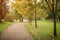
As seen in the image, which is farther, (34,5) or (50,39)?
(34,5)

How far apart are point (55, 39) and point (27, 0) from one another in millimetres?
12728

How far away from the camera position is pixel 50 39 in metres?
14.3

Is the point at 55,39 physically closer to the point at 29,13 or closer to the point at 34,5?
the point at 34,5

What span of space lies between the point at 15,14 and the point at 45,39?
2307 inches

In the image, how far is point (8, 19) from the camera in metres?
60.1

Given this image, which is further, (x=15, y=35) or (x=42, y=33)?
(x=42, y=33)

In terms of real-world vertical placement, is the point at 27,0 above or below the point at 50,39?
above

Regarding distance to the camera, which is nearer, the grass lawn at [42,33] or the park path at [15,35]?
the park path at [15,35]

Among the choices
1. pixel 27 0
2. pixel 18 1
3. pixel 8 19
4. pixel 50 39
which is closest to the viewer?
pixel 50 39

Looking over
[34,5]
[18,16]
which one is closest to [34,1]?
[34,5]

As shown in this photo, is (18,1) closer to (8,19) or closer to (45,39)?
(45,39)

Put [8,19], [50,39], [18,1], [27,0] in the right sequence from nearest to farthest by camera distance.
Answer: [50,39] < [27,0] < [18,1] < [8,19]

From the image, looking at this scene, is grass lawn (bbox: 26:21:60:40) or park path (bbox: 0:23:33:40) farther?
grass lawn (bbox: 26:21:60:40)

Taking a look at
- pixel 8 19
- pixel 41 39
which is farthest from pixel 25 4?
pixel 8 19
